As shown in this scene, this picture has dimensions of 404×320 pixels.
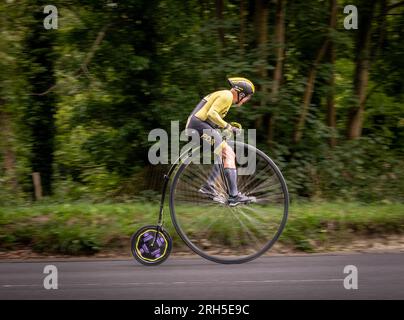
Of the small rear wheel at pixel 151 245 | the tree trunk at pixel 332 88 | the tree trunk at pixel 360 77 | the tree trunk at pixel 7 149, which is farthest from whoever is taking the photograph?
the tree trunk at pixel 360 77

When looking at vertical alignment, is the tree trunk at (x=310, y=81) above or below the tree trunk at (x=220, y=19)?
below

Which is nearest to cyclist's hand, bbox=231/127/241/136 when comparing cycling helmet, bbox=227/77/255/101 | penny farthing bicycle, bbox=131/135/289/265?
penny farthing bicycle, bbox=131/135/289/265

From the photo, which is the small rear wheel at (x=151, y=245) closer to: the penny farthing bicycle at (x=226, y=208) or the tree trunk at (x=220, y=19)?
the penny farthing bicycle at (x=226, y=208)

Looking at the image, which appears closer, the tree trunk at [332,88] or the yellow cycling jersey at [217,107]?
the yellow cycling jersey at [217,107]

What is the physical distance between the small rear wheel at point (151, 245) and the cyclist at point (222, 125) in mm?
698

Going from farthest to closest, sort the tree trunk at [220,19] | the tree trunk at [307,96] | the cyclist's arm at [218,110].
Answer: the tree trunk at [307,96]
the tree trunk at [220,19]
the cyclist's arm at [218,110]

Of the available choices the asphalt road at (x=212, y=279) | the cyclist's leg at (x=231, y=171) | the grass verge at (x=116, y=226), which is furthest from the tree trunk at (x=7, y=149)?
the cyclist's leg at (x=231, y=171)

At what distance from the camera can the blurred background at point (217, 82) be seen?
10.5 meters

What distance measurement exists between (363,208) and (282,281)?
3601mm

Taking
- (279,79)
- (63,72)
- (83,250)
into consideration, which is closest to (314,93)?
(279,79)

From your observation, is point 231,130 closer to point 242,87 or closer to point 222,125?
point 222,125

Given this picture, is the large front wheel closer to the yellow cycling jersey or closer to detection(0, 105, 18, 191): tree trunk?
the yellow cycling jersey

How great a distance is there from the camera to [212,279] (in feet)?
19.8

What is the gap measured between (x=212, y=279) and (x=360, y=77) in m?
7.41
